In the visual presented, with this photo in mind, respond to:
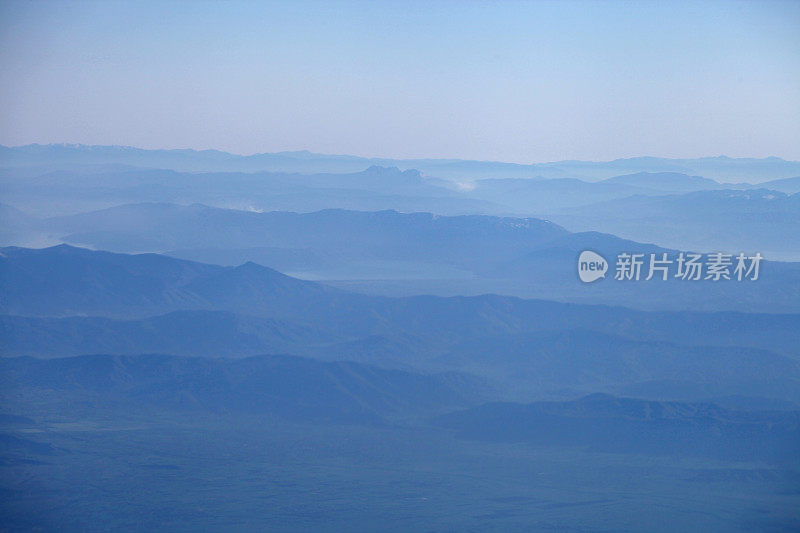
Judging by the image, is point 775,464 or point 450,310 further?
point 450,310

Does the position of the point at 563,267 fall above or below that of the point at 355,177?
below

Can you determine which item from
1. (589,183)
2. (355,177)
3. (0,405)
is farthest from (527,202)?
(0,405)

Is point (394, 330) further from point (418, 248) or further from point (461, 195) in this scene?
point (461, 195)

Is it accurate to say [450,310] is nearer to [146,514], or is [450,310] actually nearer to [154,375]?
[154,375]

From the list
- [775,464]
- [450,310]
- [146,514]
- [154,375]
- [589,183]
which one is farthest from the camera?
[589,183]

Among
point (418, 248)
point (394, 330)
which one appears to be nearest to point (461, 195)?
point (418, 248)

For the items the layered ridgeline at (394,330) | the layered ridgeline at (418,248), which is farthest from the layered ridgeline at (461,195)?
→ the layered ridgeline at (394,330)

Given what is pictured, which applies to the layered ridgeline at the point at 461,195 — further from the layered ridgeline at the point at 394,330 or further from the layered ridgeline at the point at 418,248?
the layered ridgeline at the point at 394,330

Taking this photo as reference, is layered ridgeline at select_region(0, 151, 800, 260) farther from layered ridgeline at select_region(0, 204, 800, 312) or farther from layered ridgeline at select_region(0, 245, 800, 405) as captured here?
layered ridgeline at select_region(0, 245, 800, 405)

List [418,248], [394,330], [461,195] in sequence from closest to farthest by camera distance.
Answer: [394,330]
[418,248]
[461,195]
